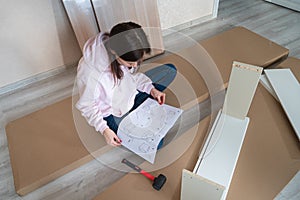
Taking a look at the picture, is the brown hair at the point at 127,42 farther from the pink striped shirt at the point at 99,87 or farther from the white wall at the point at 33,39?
the white wall at the point at 33,39

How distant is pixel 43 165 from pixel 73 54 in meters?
0.78

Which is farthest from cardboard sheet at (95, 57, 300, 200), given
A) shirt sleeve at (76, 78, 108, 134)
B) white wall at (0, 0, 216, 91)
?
white wall at (0, 0, 216, 91)

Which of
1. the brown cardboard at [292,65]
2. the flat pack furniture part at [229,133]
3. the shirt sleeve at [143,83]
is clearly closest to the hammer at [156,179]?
the flat pack furniture part at [229,133]

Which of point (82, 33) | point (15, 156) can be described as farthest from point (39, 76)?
point (15, 156)

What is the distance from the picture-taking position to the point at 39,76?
1.52 metres

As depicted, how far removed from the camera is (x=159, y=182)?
0.87 m

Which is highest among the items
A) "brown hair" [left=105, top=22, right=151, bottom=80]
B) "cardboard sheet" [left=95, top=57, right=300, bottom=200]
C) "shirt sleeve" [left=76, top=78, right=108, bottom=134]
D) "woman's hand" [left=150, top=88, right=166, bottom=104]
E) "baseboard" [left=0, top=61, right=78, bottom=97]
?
"brown hair" [left=105, top=22, right=151, bottom=80]

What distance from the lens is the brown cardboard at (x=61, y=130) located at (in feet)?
3.28

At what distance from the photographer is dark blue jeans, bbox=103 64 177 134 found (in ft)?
3.44

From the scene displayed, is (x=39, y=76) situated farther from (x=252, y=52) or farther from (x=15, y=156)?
(x=252, y=52)

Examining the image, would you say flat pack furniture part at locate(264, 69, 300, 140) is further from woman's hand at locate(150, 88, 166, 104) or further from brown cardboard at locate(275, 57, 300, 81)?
woman's hand at locate(150, 88, 166, 104)

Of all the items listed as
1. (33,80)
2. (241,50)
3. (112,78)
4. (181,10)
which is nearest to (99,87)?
(112,78)

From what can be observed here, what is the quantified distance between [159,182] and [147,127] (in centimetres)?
28

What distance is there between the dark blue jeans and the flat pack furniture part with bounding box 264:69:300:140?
19.6 inches
